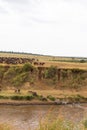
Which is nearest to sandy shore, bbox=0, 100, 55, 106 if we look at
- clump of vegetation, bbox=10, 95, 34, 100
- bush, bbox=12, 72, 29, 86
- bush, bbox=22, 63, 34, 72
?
clump of vegetation, bbox=10, 95, 34, 100

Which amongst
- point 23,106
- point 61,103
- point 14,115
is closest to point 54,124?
point 14,115

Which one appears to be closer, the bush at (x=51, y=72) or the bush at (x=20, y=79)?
the bush at (x=20, y=79)

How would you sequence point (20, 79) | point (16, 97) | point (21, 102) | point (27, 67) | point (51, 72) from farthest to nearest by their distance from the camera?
point (27, 67), point (51, 72), point (20, 79), point (16, 97), point (21, 102)

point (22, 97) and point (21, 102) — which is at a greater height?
point (22, 97)

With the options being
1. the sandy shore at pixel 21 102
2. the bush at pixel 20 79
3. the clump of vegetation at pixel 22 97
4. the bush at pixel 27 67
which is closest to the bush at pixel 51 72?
the bush at pixel 27 67

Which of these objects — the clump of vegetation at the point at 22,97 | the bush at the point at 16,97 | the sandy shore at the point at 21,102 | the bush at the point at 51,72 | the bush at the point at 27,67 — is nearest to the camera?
the sandy shore at the point at 21,102

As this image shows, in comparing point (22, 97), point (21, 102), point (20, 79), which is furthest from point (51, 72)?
point (21, 102)

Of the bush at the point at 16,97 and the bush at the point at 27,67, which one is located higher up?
the bush at the point at 27,67

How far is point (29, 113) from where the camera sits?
4706 cm

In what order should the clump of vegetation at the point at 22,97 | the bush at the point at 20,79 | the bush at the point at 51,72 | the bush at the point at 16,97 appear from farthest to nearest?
1. the bush at the point at 51,72
2. the bush at the point at 20,79
3. the clump of vegetation at the point at 22,97
4. the bush at the point at 16,97

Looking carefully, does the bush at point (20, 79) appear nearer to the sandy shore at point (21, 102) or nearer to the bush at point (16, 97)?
the bush at point (16, 97)

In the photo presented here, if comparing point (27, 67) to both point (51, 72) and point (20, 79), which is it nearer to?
point (20, 79)

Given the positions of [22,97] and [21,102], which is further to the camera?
[22,97]

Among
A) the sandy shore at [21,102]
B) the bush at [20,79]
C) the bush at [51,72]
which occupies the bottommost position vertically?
the sandy shore at [21,102]
